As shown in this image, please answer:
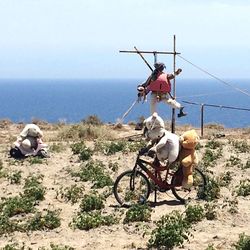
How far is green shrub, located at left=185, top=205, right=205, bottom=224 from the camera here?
10.9m

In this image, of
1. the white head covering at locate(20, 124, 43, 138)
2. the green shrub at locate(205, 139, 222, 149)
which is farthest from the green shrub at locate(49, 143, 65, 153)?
the green shrub at locate(205, 139, 222, 149)

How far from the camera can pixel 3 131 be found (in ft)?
85.1

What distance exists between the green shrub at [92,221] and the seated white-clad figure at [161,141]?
1624 mm

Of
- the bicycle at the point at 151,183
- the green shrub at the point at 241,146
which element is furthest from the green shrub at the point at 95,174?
the green shrub at the point at 241,146

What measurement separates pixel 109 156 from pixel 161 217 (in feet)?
20.4

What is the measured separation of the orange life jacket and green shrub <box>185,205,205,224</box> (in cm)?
656

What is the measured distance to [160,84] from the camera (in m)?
17.2

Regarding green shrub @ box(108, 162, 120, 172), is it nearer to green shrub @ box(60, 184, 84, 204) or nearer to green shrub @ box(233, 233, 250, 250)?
green shrub @ box(60, 184, 84, 204)

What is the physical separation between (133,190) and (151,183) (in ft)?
1.48

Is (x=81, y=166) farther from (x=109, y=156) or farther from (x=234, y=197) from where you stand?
(x=234, y=197)

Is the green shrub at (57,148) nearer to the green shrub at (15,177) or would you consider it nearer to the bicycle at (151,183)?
the green shrub at (15,177)

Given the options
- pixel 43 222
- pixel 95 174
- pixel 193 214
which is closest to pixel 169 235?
pixel 193 214

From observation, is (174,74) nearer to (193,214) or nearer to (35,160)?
(35,160)

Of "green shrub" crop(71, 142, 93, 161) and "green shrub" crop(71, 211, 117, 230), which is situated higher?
"green shrub" crop(71, 142, 93, 161)
